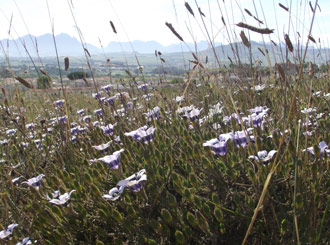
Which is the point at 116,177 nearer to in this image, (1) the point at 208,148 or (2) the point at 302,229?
(1) the point at 208,148

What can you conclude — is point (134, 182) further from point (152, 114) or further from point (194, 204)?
point (152, 114)

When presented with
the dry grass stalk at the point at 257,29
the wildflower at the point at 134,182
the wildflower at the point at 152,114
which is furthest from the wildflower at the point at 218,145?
the wildflower at the point at 152,114

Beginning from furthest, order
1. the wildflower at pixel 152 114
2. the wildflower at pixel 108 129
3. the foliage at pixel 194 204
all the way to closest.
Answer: the wildflower at pixel 152 114 → the wildflower at pixel 108 129 → the foliage at pixel 194 204

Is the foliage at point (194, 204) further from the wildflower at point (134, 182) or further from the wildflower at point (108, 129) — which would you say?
the wildflower at point (108, 129)

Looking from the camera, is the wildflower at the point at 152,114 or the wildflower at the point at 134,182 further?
the wildflower at the point at 152,114

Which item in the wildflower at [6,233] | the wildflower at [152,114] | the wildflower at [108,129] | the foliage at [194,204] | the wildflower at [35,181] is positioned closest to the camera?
the foliage at [194,204]

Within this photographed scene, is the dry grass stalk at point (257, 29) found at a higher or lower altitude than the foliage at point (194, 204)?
higher

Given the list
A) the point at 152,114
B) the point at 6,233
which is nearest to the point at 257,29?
the point at 152,114

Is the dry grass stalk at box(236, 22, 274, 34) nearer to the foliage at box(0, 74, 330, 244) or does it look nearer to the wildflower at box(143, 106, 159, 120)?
the foliage at box(0, 74, 330, 244)

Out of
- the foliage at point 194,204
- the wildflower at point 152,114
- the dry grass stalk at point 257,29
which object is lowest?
the foliage at point 194,204

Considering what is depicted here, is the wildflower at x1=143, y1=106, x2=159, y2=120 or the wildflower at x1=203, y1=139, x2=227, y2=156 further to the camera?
the wildflower at x1=143, y1=106, x2=159, y2=120

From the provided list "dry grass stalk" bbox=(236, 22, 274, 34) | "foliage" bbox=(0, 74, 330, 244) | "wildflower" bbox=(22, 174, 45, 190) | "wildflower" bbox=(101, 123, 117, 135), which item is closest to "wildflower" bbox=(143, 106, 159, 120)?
"wildflower" bbox=(101, 123, 117, 135)

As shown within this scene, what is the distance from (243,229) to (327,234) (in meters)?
0.41

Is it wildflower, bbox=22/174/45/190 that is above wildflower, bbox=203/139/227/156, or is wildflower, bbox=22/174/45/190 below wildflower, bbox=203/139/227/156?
below
